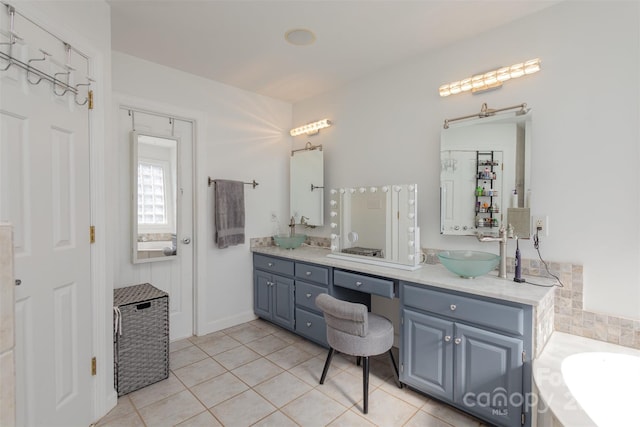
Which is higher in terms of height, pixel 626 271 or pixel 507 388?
pixel 626 271

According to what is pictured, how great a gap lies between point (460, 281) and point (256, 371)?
171cm

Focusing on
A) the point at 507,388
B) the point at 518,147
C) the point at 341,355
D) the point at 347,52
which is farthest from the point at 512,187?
the point at 341,355

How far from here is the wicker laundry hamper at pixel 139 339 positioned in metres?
2.08

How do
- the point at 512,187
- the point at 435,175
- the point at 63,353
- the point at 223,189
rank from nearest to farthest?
1. the point at 63,353
2. the point at 512,187
3. the point at 435,175
4. the point at 223,189

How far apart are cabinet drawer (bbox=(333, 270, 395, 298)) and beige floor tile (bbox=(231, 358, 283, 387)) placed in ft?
2.80

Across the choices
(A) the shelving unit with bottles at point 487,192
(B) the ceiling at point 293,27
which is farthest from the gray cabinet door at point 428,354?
(B) the ceiling at point 293,27

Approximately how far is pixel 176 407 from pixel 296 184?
240cm

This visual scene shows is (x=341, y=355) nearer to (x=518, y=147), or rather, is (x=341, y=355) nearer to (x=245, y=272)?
(x=245, y=272)

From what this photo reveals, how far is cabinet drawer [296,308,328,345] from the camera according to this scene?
2.69 m

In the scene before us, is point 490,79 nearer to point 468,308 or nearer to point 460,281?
point 460,281

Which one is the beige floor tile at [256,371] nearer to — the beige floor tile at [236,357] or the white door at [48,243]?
the beige floor tile at [236,357]

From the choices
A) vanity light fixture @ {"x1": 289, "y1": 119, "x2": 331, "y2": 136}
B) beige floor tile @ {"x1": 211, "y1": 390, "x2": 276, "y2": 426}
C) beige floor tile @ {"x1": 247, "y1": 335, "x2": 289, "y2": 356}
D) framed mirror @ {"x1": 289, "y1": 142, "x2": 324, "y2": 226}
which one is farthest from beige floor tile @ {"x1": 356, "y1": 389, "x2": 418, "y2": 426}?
vanity light fixture @ {"x1": 289, "y1": 119, "x2": 331, "y2": 136}

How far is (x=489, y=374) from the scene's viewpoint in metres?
1.72

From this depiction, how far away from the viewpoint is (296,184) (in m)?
3.61
